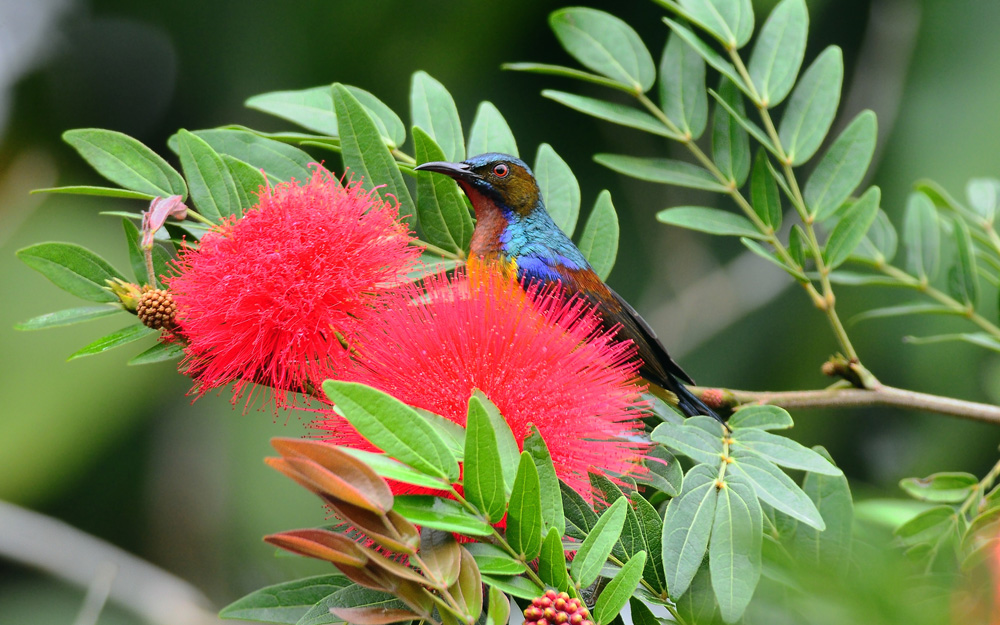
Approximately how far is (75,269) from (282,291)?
0.41 metres

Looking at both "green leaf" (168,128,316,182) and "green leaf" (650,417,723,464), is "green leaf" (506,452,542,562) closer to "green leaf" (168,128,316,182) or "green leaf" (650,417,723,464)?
"green leaf" (650,417,723,464)

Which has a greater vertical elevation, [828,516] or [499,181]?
[499,181]

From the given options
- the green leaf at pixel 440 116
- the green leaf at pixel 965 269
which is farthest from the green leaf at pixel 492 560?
the green leaf at pixel 965 269

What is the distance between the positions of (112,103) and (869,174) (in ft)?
16.2

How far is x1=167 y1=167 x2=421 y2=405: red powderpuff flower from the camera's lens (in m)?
1.02

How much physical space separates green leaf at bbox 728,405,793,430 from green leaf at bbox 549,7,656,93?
0.76 m

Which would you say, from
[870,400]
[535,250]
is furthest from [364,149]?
[870,400]

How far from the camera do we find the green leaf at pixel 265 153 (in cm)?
132

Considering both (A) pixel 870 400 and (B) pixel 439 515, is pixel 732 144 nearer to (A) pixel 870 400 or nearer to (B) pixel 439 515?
(A) pixel 870 400

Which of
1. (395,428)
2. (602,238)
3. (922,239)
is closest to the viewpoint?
(395,428)

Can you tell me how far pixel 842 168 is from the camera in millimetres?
1592

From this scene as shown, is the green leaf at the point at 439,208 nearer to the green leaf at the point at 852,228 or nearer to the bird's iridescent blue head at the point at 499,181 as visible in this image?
the bird's iridescent blue head at the point at 499,181

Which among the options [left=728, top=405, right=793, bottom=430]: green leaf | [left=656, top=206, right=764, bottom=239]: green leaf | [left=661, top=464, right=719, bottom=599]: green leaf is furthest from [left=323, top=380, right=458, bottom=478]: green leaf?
[left=656, top=206, right=764, bottom=239]: green leaf

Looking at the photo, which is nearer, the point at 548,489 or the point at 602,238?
the point at 548,489
